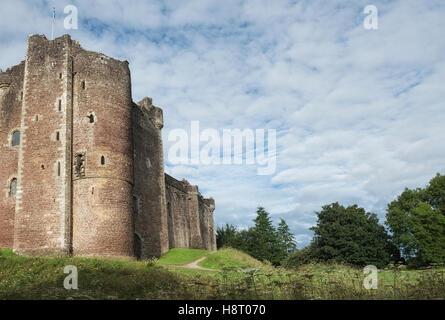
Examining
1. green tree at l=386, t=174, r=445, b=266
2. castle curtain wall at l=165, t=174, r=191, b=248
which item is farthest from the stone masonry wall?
green tree at l=386, t=174, r=445, b=266

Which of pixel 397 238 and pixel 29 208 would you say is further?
pixel 397 238

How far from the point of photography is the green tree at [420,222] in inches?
1608

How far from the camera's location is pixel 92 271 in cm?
1788

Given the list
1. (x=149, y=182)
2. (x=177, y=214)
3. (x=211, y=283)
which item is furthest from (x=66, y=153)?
(x=177, y=214)

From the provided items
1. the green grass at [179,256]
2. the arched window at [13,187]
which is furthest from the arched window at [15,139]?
the green grass at [179,256]

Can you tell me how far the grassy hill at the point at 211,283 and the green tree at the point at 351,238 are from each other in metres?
26.4

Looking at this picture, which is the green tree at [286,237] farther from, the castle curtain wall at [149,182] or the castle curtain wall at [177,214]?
the castle curtain wall at [149,182]

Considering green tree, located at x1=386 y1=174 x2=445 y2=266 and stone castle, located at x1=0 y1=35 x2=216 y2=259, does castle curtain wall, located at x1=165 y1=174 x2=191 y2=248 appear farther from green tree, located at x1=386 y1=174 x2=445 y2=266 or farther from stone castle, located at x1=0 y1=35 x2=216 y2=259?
green tree, located at x1=386 y1=174 x2=445 y2=266

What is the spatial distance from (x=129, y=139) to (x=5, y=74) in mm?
11971

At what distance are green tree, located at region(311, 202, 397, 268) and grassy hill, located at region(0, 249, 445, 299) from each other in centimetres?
2643

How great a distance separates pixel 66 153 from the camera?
91.5ft

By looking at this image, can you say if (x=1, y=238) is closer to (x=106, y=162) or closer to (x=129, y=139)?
(x=106, y=162)
